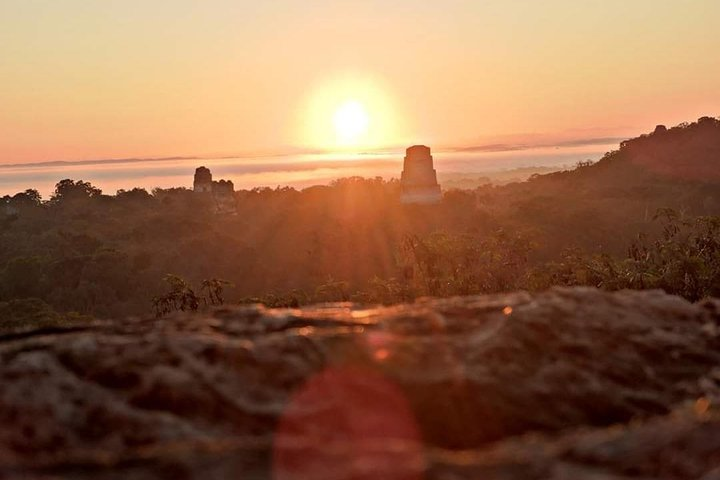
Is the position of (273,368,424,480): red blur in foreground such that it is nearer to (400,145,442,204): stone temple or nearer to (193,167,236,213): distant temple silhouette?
(400,145,442,204): stone temple

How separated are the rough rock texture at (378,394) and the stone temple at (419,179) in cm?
8991

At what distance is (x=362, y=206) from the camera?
93188 mm

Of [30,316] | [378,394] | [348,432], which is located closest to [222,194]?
[30,316]

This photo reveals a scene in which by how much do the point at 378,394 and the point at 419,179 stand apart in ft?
304

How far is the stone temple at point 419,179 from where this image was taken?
9494 cm

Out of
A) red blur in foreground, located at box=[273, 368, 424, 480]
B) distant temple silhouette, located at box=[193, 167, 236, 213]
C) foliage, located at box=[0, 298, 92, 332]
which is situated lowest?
foliage, located at box=[0, 298, 92, 332]

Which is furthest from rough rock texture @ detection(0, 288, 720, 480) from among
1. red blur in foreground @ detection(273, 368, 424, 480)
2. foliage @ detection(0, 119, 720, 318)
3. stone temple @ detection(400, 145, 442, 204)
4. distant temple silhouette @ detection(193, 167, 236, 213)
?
distant temple silhouette @ detection(193, 167, 236, 213)

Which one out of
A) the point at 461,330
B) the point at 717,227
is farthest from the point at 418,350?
the point at 717,227

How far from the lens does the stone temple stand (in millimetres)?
94938

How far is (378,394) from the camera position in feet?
12.8

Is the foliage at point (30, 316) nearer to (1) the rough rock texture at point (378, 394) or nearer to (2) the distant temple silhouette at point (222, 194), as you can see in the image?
(1) the rough rock texture at point (378, 394)

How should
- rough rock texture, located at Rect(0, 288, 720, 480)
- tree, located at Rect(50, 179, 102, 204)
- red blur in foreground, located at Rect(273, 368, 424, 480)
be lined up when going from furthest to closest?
tree, located at Rect(50, 179, 102, 204) → rough rock texture, located at Rect(0, 288, 720, 480) → red blur in foreground, located at Rect(273, 368, 424, 480)

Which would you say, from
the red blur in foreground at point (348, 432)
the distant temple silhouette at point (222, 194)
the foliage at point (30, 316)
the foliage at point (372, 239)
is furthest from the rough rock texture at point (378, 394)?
the distant temple silhouette at point (222, 194)

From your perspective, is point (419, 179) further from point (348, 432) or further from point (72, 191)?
point (348, 432)
